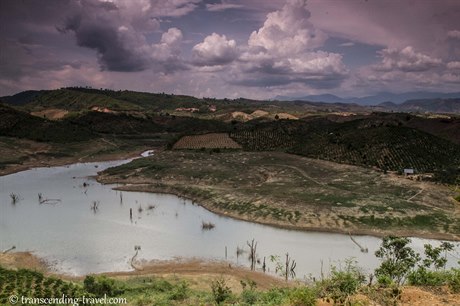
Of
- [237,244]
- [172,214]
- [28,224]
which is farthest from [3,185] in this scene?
[237,244]

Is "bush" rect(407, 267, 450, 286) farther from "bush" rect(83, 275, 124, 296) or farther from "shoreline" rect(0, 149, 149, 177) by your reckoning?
"shoreline" rect(0, 149, 149, 177)

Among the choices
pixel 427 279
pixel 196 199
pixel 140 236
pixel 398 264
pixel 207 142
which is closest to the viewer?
pixel 427 279

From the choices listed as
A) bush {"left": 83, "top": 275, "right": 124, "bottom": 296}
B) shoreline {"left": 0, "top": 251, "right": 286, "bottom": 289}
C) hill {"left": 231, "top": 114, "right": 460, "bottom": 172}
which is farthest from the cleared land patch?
bush {"left": 83, "top": 275, "right": 124, "bottom": 296}

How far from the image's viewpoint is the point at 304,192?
6944cm

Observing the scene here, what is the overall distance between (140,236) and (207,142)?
90.5m

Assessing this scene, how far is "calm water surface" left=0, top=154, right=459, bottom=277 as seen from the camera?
44312 millimetres

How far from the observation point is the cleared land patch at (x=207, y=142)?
5364 inches

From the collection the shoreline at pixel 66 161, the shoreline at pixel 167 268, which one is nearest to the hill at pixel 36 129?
the shoreline at pixel 66 161

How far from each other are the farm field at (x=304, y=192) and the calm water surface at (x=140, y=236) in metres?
3.09

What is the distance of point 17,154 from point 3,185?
3398 centimetres

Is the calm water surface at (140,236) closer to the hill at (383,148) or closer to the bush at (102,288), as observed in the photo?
the bush at (102,288)

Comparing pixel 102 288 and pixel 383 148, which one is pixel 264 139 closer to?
pixel 383 148

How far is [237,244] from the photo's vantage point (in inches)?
1930

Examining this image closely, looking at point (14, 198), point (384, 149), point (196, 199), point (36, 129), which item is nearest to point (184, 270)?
point (196, 199)
